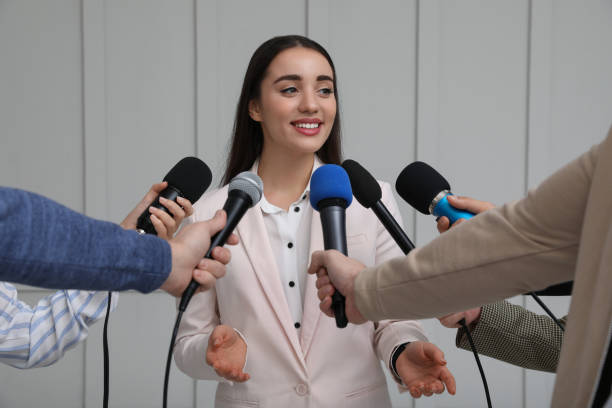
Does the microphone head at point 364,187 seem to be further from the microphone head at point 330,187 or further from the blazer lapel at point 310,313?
the blazer lapel at point 310,313

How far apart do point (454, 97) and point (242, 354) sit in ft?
7.25

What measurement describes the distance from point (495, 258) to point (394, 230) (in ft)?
0.91

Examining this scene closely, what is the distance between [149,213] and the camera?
113 centimetres

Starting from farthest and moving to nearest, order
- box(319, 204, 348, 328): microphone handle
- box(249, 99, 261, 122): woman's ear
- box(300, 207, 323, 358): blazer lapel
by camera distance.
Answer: box(249, 99, 261, 122): woman's ear
box(300, 207, 323, 358): blazer lapel
box(319, 204, 348, 328): microphone handle

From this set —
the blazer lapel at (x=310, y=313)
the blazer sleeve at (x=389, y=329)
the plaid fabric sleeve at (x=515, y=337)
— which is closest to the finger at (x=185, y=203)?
the blazer lapel at (x=310, y=313)

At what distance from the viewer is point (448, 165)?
2986mm

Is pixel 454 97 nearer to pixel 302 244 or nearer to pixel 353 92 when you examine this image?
pixel 353 92

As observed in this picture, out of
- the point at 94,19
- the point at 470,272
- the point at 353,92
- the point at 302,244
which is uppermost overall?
the point at 94,19

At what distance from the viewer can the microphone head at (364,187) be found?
1083 millimetres

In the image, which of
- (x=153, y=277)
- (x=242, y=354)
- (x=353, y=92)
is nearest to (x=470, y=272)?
(x=153, y=277)

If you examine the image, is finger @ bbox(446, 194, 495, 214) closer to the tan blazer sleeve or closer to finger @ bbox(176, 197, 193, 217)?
the tan blazer sleeve

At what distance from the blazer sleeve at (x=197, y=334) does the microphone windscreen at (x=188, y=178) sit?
0.27 meters

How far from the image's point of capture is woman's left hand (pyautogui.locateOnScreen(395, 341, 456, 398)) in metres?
1.15

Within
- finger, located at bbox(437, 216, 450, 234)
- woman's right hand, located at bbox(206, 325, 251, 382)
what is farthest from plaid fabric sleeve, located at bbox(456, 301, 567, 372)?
woman's right hand, located at bbox(206, 325, 251, 382)
